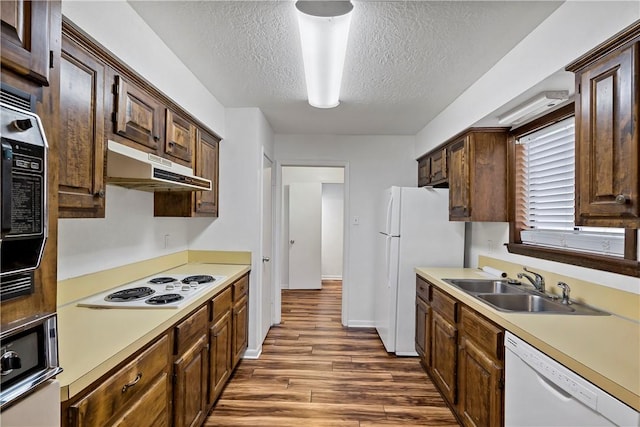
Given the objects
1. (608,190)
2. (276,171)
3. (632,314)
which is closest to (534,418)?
(632,314)

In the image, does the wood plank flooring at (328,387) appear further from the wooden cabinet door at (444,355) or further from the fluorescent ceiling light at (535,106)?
the fluorescent ceiling light at (535,106)

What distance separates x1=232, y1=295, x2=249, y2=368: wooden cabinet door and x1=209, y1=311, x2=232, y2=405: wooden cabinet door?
0.13m

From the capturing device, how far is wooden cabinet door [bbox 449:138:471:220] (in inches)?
111

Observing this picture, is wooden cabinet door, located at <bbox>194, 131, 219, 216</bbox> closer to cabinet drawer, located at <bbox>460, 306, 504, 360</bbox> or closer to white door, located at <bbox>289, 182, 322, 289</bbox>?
cabinet drawer, located at <bbox>460, 306, 504, 360</bbox>

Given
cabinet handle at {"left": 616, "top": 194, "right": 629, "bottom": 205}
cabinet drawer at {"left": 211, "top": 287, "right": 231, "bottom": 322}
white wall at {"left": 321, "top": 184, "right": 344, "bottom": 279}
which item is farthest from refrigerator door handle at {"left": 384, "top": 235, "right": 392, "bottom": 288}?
white wall at {"left": 321, "top": 184, "right": 344, "bottom": 279}

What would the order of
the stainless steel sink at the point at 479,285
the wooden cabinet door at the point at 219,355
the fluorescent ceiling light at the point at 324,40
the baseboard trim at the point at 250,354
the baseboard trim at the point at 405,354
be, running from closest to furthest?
the fluorescent ceiling light at the point at 324,40 < the wooden cabinet door at the point at 219,355 < the stainless steel sink at the point at 479,285 < the baseboard trim at the point at 250,354 < the baseboard trim at the point at 405,354

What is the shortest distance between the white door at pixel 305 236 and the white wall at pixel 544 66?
11.2ft

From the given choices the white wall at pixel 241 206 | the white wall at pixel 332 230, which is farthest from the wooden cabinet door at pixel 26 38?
the white wall at pixel 332 230

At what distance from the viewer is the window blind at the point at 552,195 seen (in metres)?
1.98

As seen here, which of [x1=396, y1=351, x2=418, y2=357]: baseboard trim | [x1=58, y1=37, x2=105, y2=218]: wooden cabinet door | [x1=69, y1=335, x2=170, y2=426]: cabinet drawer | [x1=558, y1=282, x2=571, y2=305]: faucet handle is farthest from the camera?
[x1=396, y1=351, x2=418, y2=357]: baseboard trim

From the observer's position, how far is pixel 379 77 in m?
2.44

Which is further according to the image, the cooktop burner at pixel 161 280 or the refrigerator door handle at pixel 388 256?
the refrigerator door handle at pixel 388 256

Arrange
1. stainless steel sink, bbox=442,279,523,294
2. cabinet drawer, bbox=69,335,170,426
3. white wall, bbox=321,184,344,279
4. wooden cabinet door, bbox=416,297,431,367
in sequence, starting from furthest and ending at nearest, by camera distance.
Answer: white wall, bbox=321,184,344,279 → wooden cabinet door, bbox=416,297,431,367 → stainless steel sink, bbox=442,279,523,294 → cabinet drawer, bbox=69,335,170,426

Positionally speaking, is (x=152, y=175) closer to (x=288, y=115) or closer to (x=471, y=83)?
(x=288, y=115)
